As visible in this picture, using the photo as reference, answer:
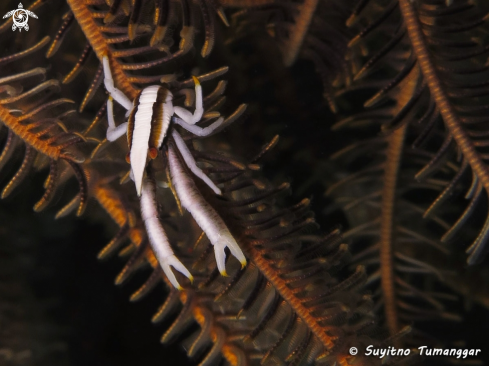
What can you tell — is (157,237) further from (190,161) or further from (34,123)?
(34,123)

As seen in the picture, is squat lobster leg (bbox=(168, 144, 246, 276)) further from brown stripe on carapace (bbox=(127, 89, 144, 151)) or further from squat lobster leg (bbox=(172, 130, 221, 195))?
brown stripe on carapace (bbox=(127, 89, 144, 151))

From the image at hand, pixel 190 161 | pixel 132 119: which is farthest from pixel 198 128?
pixel 132 119

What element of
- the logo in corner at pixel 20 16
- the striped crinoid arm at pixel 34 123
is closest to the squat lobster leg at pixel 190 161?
the striped crinoid arm at pixel 34 123

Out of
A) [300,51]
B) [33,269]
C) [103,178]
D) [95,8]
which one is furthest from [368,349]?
[33,269]

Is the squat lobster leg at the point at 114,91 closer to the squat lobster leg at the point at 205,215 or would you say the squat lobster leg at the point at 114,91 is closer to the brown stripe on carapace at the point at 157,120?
the brown stripe on carapace at the point at 157,120

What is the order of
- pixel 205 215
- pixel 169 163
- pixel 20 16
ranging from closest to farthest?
pixel 205 215 → pixel 169 163 → pixel 20 16

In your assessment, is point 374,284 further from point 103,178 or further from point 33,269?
point 33,269

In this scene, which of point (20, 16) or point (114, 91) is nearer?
point (114, 91)
